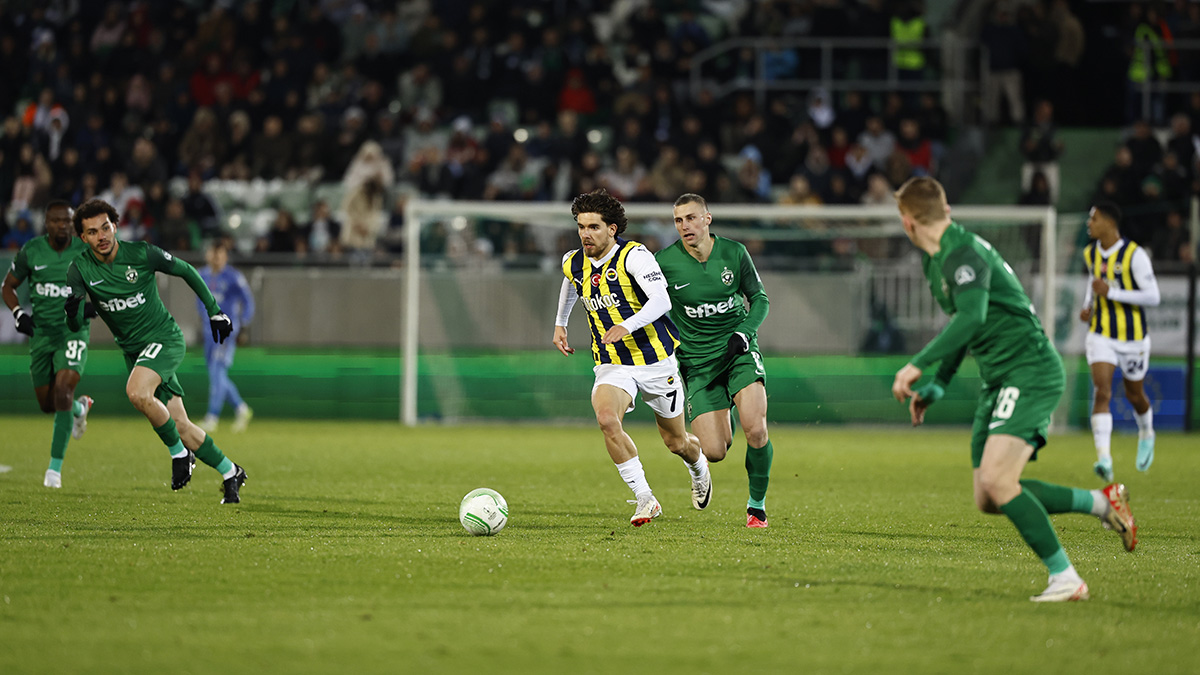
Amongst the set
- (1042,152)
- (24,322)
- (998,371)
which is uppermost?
(1042,152)

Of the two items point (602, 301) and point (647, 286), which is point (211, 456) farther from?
point (647, 286)

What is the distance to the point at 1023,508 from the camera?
Result: 6078mm

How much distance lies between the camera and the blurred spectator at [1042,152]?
70.2 ft

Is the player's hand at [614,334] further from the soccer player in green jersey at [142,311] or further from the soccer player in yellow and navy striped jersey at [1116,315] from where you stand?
the soccer player in yellow and navy striped jersey at [1116,315]

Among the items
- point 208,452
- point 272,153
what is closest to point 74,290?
point 208,452

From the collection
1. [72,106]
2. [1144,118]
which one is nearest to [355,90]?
[72,106]

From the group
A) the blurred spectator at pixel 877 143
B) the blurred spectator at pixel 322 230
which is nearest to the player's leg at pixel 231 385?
the blurred spectator at pixel 322 230

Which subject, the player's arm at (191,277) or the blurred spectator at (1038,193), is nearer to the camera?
the player's arm at (191,277)

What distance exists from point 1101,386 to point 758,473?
4943 millimetres

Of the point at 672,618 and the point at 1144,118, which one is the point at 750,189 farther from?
the point at 672,618

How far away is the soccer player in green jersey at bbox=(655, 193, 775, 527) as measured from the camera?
902cm

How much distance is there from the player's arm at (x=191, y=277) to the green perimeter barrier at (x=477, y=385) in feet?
28.3

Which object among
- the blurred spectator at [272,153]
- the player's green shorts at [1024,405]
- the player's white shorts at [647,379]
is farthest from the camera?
the blurred spectator at [272,153]

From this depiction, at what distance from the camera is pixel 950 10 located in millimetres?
24203
